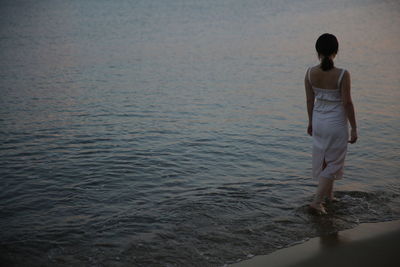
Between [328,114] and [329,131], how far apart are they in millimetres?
180

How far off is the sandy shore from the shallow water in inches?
7.0

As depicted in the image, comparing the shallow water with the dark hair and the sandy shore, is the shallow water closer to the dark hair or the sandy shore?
the sandy shore

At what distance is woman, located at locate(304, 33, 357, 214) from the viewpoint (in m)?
4.55

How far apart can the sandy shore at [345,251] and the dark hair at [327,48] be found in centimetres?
167

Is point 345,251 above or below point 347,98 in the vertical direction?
below

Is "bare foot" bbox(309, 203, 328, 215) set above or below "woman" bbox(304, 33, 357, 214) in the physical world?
below

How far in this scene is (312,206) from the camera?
4984mm

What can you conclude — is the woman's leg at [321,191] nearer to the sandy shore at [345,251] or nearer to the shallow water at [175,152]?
the shallow water at [175,152]

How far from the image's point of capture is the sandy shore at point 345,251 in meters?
3.77

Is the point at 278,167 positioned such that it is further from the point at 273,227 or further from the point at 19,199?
the point at 19,199

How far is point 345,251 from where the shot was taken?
157 inches

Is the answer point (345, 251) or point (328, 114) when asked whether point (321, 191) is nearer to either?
point (328, 114)

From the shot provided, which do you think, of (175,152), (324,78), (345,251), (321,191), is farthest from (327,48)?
(175,152)

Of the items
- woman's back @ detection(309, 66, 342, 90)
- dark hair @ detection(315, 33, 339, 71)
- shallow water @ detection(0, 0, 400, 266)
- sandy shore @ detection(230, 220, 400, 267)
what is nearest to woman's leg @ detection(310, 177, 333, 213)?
shallow water @ detection(0, 0, 400, 266)
